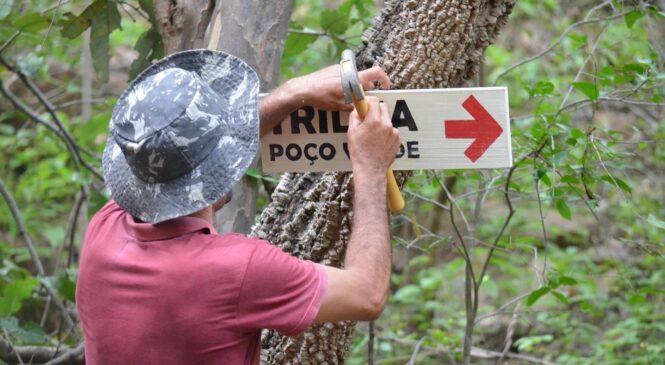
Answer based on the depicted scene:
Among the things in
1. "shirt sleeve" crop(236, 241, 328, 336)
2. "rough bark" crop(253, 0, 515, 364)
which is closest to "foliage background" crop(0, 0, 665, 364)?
"rough bark" crop(253, 0, 515, 364)

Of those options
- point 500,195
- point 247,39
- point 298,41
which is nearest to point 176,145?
point 247,39

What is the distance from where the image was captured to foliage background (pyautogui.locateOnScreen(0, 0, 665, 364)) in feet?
9.03

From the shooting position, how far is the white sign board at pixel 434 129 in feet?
6.10

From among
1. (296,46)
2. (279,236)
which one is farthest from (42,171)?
(279,236)

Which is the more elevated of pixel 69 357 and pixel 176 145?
pixel 176 145

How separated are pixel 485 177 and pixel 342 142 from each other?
43.5 inches

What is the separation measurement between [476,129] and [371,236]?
353 millimetres

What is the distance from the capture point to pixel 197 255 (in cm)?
163

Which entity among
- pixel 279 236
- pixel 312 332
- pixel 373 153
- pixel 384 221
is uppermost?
pixel 373 153

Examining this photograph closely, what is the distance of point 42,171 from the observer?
6156mm

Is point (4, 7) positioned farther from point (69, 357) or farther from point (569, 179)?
point (569, 179)

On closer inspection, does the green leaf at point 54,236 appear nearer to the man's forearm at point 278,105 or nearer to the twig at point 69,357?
the twig at point 69,357

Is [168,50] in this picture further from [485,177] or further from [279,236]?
[485,177]

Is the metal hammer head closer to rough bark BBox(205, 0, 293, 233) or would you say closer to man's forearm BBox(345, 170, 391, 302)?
man's forearm BBox(345, 170, 391, 302)
